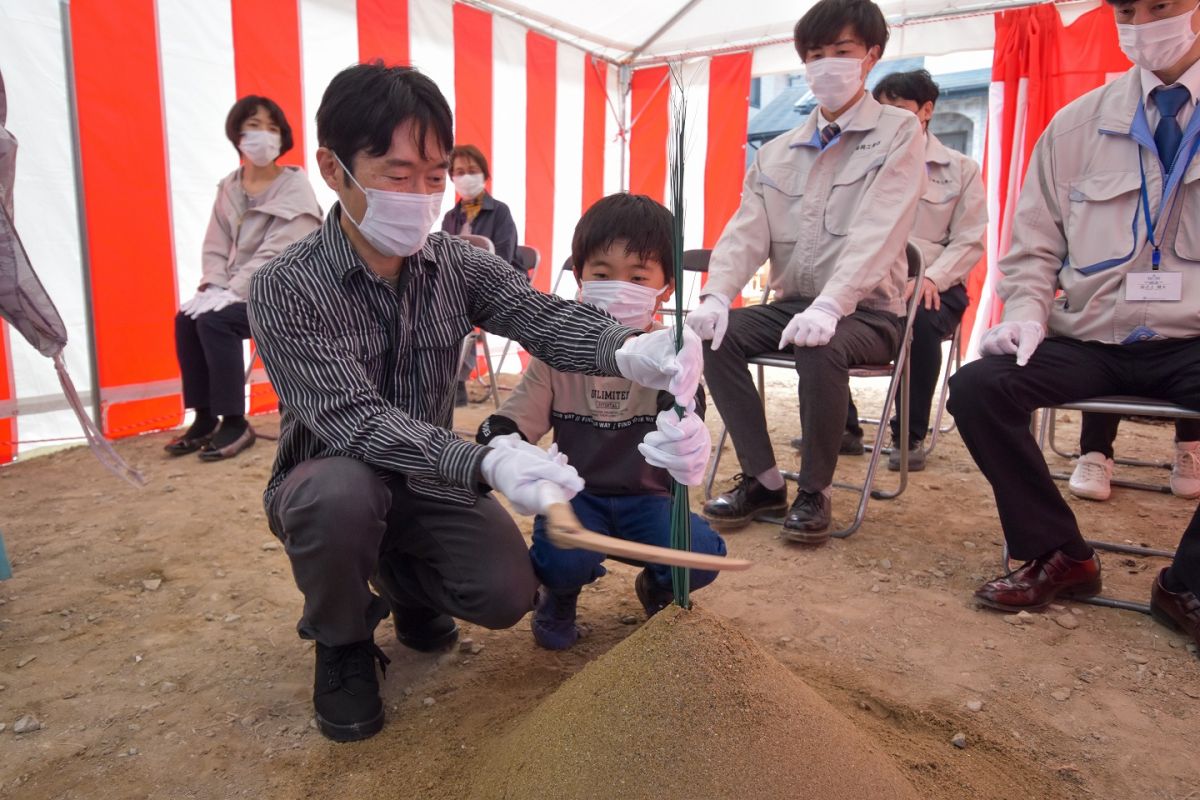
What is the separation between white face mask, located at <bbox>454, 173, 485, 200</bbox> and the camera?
4.55m

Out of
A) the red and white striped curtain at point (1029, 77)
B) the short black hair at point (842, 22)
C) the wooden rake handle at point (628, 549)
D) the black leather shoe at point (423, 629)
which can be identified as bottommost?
the black leather shoe at point (423, 629)

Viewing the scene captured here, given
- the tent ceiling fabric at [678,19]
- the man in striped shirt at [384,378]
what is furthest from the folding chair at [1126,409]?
the tent ceiling fabric at [678,19]

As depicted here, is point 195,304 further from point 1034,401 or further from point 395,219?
point 1034,401

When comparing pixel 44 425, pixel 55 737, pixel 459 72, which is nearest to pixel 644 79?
pixel 459 72

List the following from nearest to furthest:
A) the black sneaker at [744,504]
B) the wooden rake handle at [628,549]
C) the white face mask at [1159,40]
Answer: the wooden rake handle at [628,549] → the white face mask at [1159,40] → the black sneaker at [744,504]

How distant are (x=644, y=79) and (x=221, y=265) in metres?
3.90

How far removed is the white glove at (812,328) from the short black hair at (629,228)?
593 millimetres

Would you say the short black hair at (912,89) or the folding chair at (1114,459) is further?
the short black hair at (912,89)

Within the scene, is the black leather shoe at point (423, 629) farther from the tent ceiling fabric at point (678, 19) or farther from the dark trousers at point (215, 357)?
the tent ceiling fabric at point (678, 19)

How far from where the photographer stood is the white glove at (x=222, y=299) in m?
3.51

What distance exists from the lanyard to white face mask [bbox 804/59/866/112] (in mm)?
894

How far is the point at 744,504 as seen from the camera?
8.93 feet

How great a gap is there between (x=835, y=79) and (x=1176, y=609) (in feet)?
5.92

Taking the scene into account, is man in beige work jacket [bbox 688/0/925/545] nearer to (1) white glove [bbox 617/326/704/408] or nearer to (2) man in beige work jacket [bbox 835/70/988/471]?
(2) man in beige work jacket [bbox 835/70/988/471]
